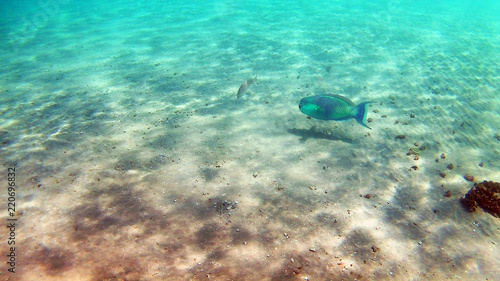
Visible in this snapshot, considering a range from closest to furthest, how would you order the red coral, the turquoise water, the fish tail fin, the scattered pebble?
the turquoise water, the red coral, the fish tail fin, the scattered pebble

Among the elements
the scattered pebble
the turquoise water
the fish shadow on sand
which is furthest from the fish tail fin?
the scattered pebble

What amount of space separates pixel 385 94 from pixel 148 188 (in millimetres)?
8481

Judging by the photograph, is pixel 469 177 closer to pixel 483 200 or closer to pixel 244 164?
pixel 483 200

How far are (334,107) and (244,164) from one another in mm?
2124

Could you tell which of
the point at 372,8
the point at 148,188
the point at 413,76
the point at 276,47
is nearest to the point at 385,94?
the point at 413,76

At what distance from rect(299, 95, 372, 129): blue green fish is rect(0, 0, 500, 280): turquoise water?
96cm

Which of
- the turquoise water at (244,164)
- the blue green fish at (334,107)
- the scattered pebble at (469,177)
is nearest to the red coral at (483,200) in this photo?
the turquoise water at (244,164)

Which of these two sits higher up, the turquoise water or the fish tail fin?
the fish tail fin

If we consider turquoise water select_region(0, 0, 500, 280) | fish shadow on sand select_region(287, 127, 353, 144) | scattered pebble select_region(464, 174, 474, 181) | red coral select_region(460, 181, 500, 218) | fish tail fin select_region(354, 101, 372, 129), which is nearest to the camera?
turquoise water select_region(0, 0, 500, 280)

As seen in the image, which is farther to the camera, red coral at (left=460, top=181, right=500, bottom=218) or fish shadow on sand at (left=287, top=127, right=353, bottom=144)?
fish shadow on sand at (left=287, top=127, right=353, bottom=144)

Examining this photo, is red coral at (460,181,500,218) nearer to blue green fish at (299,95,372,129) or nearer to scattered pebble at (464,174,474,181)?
scattered pebble at (464,174,474,181)

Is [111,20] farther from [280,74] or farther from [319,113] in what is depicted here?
[319,113]

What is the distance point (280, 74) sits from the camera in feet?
30.4

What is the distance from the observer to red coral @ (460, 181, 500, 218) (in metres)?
4.00
